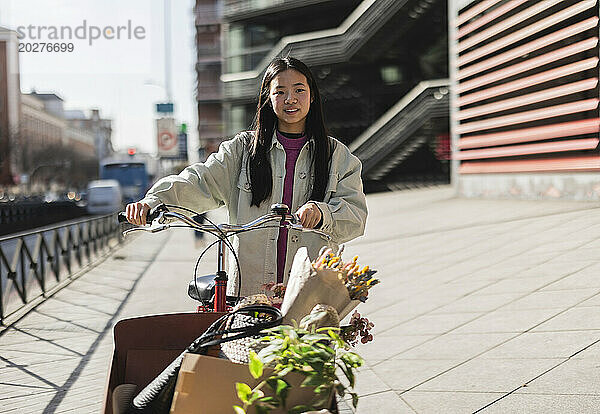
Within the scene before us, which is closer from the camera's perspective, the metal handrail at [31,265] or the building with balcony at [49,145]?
the metal handrail at [31,265]

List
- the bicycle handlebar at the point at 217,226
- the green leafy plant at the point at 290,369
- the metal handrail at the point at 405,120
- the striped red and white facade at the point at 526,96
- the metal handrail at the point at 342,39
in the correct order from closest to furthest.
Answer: the green leafy plant at the point at 290,369
the bicycle handlebar at the point at 217,226
the striped red and white facade at the point at 526,96
the metal handrail at the point at 405,120
the metal handrail at the point at 342,39

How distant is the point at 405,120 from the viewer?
27875 mm

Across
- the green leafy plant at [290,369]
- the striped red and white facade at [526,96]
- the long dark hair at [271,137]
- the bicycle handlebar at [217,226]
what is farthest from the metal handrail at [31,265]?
the striped red and white facade at [526,96]

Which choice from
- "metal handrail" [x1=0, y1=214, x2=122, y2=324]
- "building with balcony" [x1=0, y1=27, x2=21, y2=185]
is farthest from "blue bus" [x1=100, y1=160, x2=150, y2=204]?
"metal handrail" [x1=0, y1=214, x2=122, y2=324]

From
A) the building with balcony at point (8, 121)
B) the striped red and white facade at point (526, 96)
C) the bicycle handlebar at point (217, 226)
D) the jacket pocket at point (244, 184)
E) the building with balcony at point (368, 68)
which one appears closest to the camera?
the bicycle handlebar at point (217, 226)

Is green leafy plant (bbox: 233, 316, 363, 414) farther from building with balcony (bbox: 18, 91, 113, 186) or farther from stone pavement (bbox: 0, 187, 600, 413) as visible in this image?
building with balcony (bbox: 18, 91, 113, 186)

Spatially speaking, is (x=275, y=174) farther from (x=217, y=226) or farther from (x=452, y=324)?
(x=452, y=324)

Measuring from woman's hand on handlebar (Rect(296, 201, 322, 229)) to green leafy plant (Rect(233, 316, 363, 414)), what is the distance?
0.72m

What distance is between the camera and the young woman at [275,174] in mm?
3117

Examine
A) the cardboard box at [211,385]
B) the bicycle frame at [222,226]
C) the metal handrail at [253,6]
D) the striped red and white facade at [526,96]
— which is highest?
the metal handrail at [253,6]

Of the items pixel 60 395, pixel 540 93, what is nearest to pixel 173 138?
pixel 540 93

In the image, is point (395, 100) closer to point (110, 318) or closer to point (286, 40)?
point (286, 40)

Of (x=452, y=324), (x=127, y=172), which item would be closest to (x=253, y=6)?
(x=127, y=172)

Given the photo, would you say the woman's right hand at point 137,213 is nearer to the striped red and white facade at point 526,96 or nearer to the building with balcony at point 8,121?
the striped red and white facade at point 526,96
